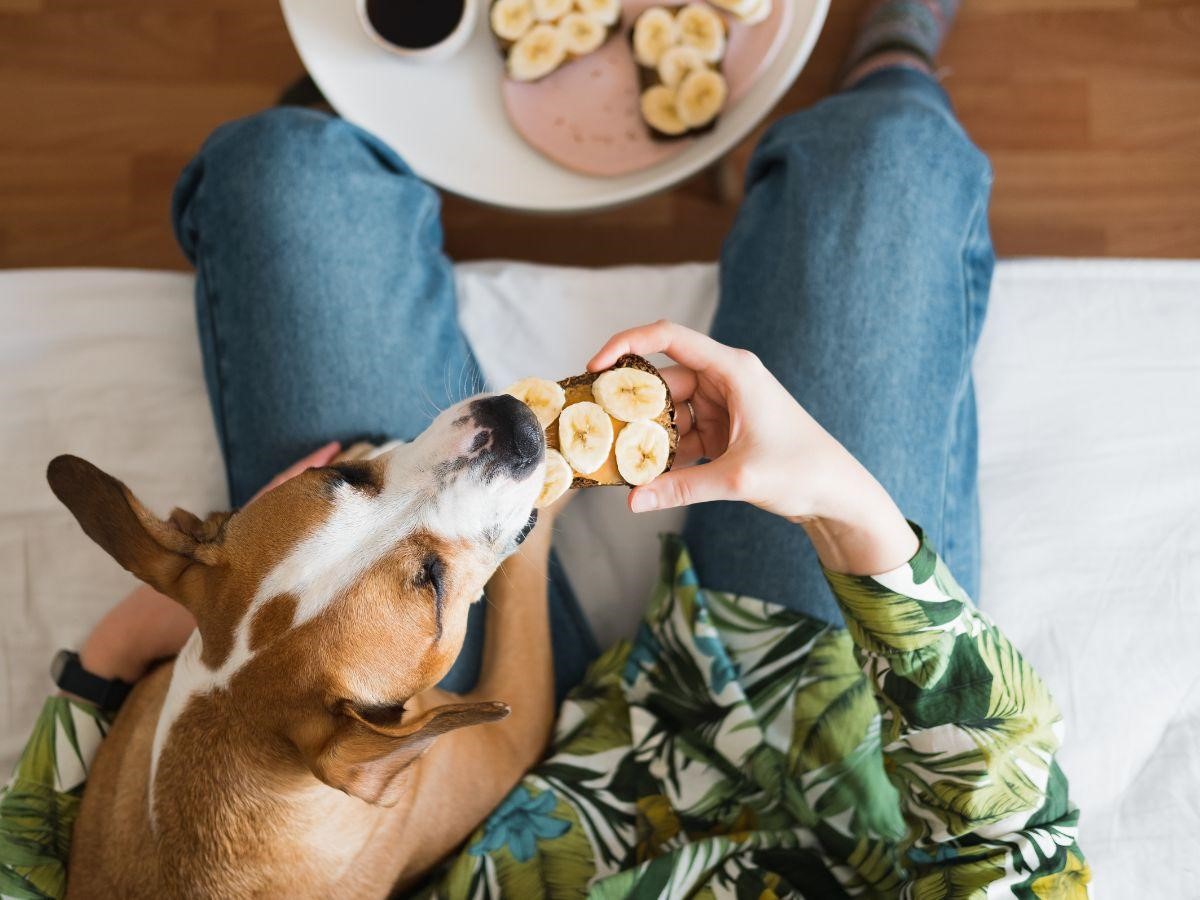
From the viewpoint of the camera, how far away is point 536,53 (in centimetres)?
205

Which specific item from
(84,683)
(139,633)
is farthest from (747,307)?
(84,683)

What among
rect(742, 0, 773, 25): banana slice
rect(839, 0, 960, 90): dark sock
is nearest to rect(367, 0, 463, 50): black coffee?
rect(742, 0, 773, 25): banana slice

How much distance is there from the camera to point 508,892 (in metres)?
1.68

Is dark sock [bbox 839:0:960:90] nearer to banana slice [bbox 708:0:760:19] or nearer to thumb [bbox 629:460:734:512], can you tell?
banana slice [bbox 708:0:760:19]

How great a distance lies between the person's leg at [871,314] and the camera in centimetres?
186

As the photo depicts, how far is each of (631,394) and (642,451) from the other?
9cm

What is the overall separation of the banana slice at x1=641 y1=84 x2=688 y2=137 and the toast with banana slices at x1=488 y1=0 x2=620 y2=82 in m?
0.19

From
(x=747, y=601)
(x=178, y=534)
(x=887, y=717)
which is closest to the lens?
(x=178, y=534)

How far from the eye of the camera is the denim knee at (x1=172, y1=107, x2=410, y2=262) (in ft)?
6.54

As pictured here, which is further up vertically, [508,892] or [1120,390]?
[1120,390]

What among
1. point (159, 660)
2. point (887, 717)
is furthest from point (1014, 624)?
point (159, 660)

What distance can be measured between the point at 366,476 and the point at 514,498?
0.23m

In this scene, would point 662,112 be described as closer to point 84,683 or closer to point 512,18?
point 512,18

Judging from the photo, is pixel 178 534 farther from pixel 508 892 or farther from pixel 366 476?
pixel 508 892
